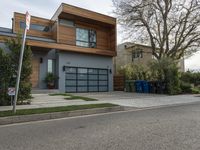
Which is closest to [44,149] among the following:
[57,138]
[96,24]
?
[57,138]

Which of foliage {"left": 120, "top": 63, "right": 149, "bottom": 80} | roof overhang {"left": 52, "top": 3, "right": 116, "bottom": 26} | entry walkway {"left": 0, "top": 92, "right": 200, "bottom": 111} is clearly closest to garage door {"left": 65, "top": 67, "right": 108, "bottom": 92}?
foliage {"left": 120, "top": 63, "right": 149, "bottom": 80}

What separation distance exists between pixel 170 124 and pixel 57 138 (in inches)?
142

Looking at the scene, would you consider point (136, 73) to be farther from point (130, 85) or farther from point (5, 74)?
point (5, 74)

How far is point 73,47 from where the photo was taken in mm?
19281

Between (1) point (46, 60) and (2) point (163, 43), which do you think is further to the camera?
(2) point (163, 43)

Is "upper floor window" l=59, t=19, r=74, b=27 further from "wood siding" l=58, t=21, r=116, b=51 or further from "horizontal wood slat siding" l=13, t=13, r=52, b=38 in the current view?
"horizontal wood slat siding" l=13, t=13, r=52, b=38

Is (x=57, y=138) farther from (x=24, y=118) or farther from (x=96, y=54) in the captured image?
(x=96, y=54)

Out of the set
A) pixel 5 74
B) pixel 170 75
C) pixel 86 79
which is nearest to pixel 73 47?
pixel 86 79

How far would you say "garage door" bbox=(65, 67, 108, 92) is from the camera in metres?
19.9

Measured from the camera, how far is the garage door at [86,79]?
783 inches

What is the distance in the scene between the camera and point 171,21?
2406 centimetres

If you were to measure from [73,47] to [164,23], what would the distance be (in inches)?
460

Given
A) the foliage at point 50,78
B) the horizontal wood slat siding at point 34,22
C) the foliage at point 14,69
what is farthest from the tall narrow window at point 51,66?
the foliage at point 14,69

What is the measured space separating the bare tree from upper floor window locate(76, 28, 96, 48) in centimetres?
509
